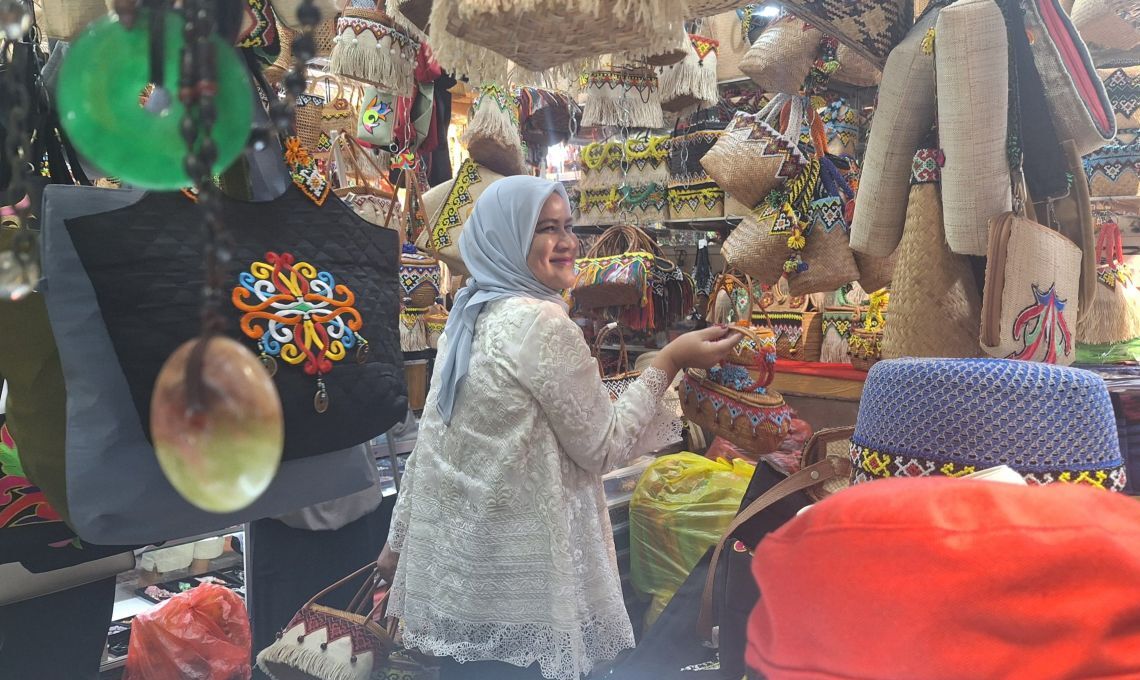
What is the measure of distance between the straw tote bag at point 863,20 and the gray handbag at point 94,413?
93cm

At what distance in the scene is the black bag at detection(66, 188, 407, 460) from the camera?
0.71 m

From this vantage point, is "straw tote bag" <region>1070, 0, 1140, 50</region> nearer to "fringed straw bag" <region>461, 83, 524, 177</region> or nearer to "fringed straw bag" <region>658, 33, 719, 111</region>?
"fringed straw bag" <region>658, 33, 719, 111</region>

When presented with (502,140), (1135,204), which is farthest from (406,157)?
(1135,204)

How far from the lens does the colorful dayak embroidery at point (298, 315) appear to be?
73 cm

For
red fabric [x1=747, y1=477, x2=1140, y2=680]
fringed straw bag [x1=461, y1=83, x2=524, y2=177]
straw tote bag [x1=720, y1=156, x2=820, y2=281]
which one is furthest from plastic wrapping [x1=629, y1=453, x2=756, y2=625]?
red fabric [x1=747, y1=477, x2=1140, y2=680]

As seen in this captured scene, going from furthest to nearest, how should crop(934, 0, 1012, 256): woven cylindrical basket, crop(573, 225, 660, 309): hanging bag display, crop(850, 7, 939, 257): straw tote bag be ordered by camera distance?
crop(573, 225, 660, 309): hanging bag display, crop(850, 7, 939, 257): straw tote bag, crop(934, 0, 1012, 256): woven cylindrical basket

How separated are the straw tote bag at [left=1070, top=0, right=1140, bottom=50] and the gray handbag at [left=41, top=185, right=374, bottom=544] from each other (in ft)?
5.97

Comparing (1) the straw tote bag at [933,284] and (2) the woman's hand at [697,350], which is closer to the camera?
(1) the straw tote bag at [933,284]

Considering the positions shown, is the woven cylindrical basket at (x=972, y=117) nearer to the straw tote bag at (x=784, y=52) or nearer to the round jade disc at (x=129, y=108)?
the straw tote bag at (x=784, y=52)

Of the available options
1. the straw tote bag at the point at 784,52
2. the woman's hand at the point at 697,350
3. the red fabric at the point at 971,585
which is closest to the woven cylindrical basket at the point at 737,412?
the woman's hand at the point at 697,350

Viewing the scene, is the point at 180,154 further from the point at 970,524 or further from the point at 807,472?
the point at 807,472

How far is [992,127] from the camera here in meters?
1.00

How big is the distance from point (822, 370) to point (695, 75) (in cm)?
137

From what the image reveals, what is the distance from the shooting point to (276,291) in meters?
0.74
